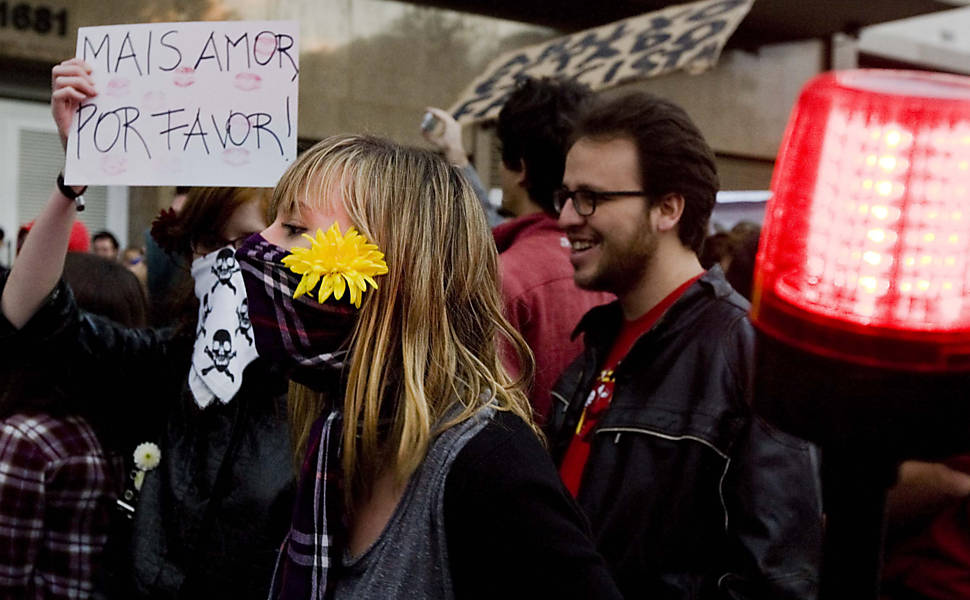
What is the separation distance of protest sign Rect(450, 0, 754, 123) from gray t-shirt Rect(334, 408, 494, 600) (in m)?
3.52

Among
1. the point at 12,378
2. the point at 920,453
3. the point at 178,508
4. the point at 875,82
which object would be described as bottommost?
the point at 178,508

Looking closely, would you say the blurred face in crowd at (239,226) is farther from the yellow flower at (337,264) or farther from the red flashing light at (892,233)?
the red flashing light at (892,233)

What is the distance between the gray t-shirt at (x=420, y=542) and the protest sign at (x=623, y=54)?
3520 millimetres

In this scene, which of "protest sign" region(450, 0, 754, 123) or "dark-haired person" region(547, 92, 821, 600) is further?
"protest sign" region(450, 0, 754, 123)

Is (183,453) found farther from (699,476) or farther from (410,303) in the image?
(699,476)

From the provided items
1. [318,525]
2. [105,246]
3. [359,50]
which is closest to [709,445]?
[318,525]

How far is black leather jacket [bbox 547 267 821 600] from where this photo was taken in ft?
6.46

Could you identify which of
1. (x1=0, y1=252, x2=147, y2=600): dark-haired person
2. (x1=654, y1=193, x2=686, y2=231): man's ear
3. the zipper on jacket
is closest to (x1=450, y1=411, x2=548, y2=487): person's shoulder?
the zipper on jacket

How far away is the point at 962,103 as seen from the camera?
75 cm

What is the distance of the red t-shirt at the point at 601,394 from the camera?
2363 mm

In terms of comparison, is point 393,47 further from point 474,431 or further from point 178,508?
point 474,431

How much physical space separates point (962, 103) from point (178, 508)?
2.10 meters

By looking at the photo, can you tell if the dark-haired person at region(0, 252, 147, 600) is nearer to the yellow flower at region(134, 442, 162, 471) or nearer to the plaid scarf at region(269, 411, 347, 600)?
the yellow flower at region(134, 442, 162, 471)

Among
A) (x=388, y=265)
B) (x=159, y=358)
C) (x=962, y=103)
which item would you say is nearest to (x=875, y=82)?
(x=962, y=103)
